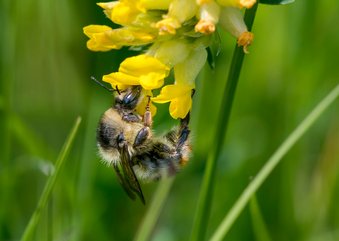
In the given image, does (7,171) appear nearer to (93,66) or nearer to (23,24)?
(93,66)

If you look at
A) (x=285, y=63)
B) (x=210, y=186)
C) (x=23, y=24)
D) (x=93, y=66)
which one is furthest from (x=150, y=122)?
(x=23, y=24)

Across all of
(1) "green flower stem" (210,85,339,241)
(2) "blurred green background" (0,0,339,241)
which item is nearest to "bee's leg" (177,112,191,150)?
(1) "green flower stem" (210,85,339,241)

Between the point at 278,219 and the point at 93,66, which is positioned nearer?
the point at 278,219

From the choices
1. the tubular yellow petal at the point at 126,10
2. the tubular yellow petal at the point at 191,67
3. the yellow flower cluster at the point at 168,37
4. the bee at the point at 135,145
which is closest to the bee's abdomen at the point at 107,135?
the bee at the point at 135,145

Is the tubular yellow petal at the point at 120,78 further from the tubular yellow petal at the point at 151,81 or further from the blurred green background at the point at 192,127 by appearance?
the blurred green background at the point at 192,127

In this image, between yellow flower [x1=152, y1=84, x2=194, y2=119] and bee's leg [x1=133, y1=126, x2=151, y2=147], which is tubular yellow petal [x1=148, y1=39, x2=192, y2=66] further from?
bee's leg [x1=133, y1=126, x2=151, y2=147]
